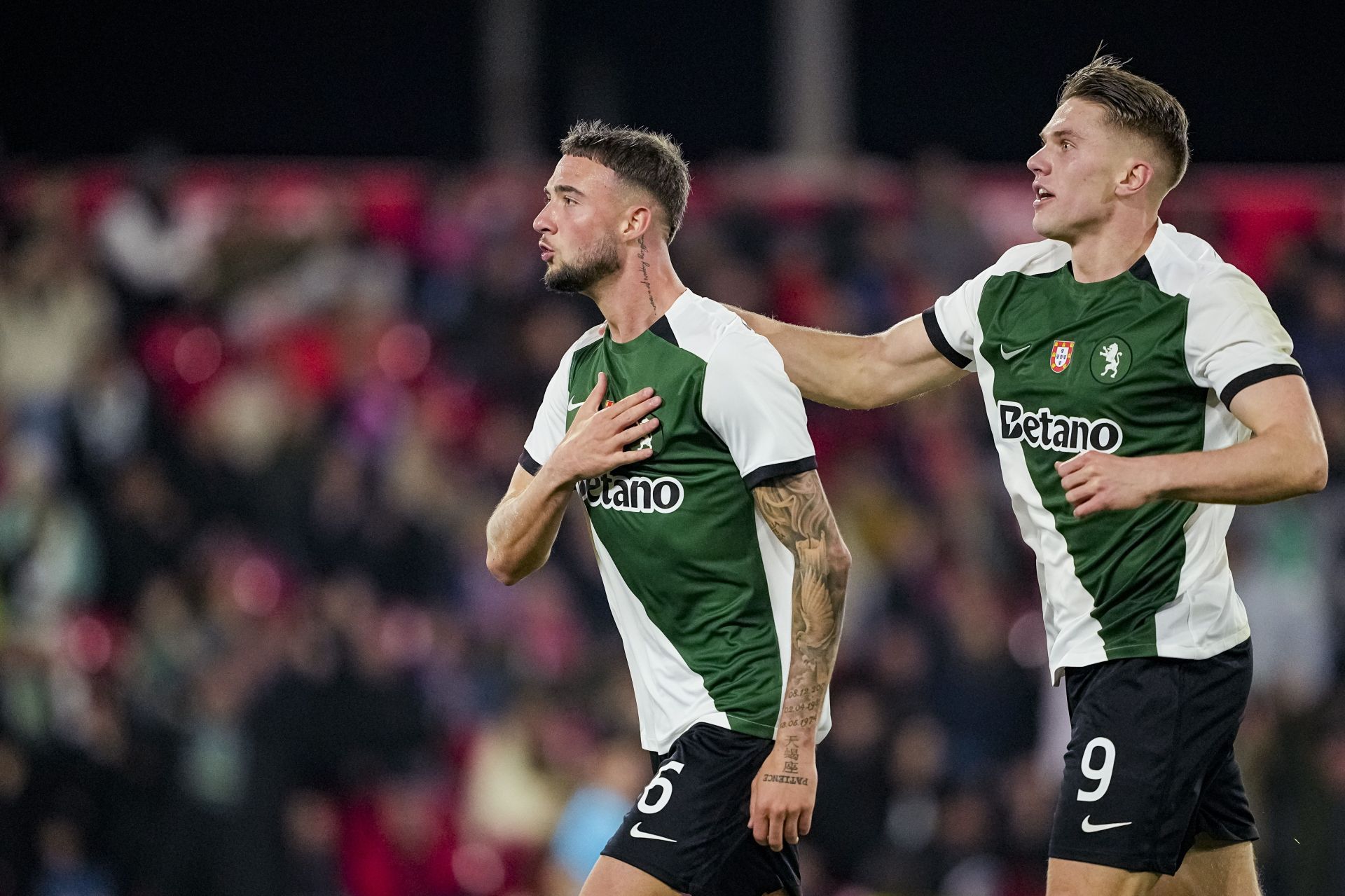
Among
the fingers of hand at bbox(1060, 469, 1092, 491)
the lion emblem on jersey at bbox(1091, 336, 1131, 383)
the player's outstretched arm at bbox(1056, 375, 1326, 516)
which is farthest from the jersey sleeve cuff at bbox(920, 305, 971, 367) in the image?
the fingers of hand at bbox(1060, 469, 1092, 491)

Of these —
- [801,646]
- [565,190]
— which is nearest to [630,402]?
[565,190]

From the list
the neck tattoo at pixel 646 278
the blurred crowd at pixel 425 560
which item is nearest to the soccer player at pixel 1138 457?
the neck tattoo at pixel 646 278

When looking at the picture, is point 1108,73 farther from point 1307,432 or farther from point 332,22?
point 332,22

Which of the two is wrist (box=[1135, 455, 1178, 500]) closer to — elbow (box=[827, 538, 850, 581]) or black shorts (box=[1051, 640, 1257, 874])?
black shorts (box=[1051, 640, 1257, 874])

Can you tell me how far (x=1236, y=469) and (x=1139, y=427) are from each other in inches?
16.4

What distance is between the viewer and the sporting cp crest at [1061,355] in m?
4.82

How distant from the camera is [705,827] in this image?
15.5 feet

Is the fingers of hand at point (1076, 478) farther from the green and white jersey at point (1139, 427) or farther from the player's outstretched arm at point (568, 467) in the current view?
the player's outstretched arm at point (568, 467)

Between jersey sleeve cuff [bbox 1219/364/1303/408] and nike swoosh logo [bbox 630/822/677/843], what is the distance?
69.5 inches

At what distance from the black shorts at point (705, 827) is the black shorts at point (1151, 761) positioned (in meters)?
0.77

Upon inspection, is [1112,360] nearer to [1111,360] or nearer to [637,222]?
[1111,360]

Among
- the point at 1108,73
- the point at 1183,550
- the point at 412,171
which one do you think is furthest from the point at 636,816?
the point at 412,171

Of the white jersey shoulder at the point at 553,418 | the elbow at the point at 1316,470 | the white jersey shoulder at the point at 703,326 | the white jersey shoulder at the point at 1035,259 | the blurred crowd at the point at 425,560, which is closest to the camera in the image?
the elbow at the point at 1316,470

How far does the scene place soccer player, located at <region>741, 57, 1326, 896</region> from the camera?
14.8 ft
